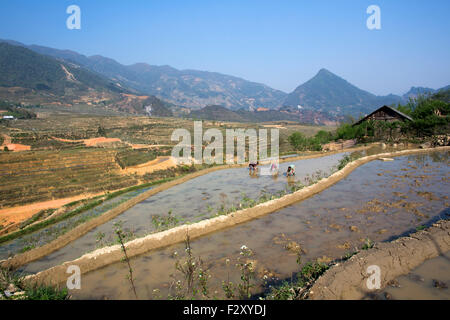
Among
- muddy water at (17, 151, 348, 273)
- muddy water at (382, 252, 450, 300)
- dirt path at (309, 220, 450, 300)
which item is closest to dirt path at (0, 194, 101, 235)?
muddy water at (17, 151, 348, 273)

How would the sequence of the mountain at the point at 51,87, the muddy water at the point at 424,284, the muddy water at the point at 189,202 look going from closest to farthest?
the muddy water at the point at 424,284 → the muddy water at the point at 189,202 → the mountain at the point at 51,87

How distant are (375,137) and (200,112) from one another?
101 metres

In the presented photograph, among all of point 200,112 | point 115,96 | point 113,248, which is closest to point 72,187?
point 113,248

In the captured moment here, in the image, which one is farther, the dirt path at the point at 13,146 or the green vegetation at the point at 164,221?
the dirt path at the point at 13,146

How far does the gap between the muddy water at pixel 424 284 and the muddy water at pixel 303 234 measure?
1.40 metres

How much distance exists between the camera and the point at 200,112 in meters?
124

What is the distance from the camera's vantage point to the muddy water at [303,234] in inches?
214

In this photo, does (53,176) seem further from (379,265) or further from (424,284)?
(424,284)

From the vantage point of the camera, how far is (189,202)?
37.9 ft

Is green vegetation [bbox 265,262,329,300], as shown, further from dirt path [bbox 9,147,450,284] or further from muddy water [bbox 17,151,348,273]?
muddy water [bbox 17,151,348,273]

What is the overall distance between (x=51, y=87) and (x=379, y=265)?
173394 mm

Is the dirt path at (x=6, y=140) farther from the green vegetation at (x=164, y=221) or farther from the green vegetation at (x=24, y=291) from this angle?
the green vegetation at (x=24, y=291)

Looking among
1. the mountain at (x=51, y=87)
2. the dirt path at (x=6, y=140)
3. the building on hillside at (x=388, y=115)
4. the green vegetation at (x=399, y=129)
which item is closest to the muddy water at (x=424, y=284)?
the green vegetation at (x=399, y=129)
